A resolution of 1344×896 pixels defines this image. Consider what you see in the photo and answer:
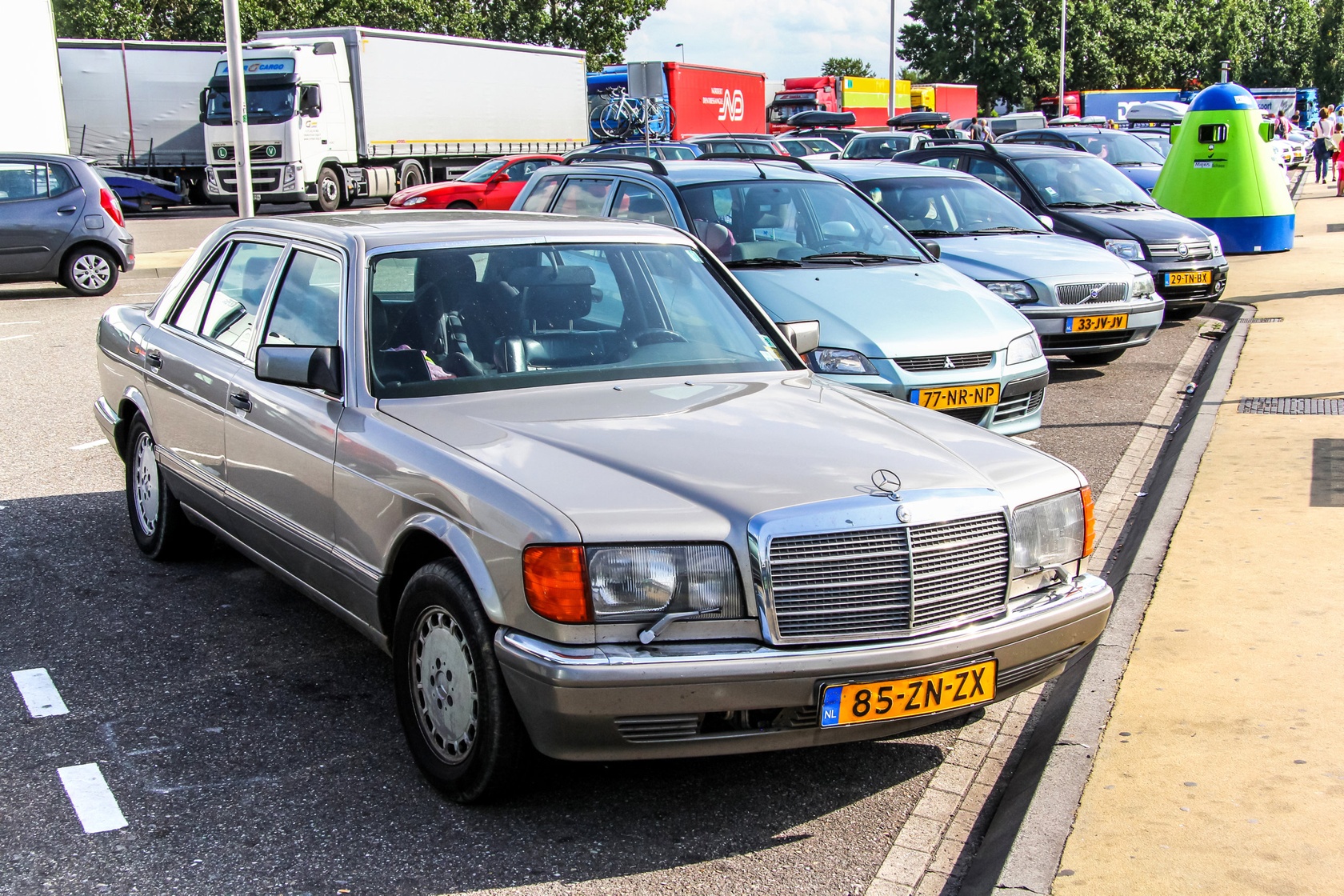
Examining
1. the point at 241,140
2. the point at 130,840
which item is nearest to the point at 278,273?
the point at 130,840

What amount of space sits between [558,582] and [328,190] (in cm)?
2992

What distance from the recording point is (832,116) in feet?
128

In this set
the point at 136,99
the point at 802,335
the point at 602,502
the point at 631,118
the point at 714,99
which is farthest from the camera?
the point at 714,99

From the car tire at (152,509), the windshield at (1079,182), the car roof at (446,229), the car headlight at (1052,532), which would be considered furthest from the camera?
the windshield at (1079,182)

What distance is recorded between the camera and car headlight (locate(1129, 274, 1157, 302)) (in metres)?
10.6

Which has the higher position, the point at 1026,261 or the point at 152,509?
the point at 1026,261

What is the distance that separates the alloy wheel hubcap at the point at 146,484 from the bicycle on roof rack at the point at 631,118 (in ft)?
111

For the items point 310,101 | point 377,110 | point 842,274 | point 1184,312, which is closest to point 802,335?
point 842,274

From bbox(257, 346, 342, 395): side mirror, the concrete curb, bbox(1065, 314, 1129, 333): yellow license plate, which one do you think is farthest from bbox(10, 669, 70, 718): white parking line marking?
bbox(1065, 314, 1129, 333): yellow license plate

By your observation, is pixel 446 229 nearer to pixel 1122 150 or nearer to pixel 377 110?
pixel 1122 150

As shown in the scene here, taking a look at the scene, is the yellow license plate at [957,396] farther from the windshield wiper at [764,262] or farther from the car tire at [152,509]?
the car tire at [152,509]

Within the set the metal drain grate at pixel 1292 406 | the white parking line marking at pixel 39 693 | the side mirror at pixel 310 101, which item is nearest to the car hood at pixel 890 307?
the metal drain grate at pixel 1292 406

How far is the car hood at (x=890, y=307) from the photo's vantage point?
7.53 metres

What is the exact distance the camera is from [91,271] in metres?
16.6
